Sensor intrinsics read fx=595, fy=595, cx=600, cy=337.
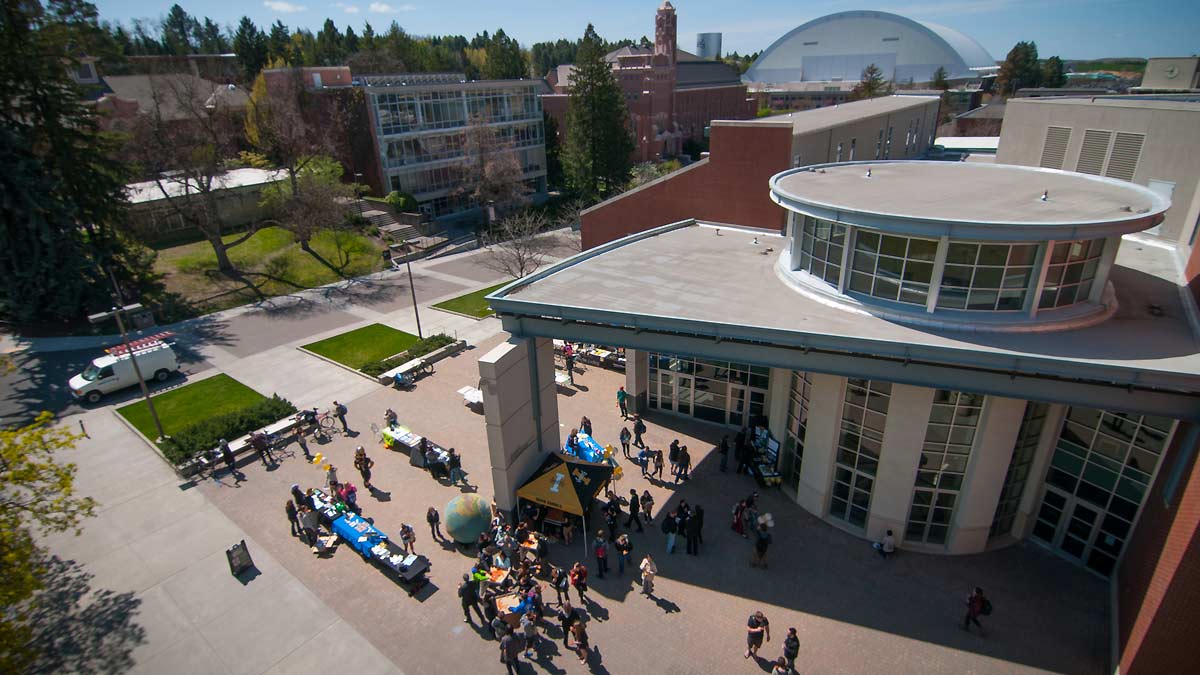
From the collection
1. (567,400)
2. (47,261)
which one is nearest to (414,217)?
(47,261)

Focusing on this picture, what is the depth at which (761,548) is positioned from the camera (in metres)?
14.9

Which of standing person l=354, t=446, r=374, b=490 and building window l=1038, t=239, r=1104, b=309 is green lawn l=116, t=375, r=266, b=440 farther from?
building window l=1038, t=239, r=1104, b=309

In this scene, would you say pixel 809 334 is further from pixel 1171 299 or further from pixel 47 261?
pixel 47 261

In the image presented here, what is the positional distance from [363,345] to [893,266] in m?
24.5

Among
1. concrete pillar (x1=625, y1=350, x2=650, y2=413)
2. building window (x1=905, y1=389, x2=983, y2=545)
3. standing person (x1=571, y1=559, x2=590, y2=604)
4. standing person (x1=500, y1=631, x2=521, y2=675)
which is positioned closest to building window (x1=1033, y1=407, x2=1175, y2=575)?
building window (x1=905, y1=389, x2=983, y2=545)

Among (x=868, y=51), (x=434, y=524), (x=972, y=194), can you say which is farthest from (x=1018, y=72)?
(x=434, y=524)

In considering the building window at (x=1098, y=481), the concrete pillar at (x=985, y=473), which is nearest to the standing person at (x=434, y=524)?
the concrete pillar at (x=985, y=473)

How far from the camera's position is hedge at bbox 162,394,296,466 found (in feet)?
67.1

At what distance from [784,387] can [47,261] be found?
114 ft

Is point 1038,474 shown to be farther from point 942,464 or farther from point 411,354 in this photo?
point 411,354

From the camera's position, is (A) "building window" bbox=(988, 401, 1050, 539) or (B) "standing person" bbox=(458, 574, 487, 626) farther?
(A) "building window" bbox=(988, 401, 1050, 539)

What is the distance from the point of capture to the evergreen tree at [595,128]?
5416 cm

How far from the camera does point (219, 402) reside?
2461 cm

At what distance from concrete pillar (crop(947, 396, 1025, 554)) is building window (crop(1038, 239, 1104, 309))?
8.44 feet
